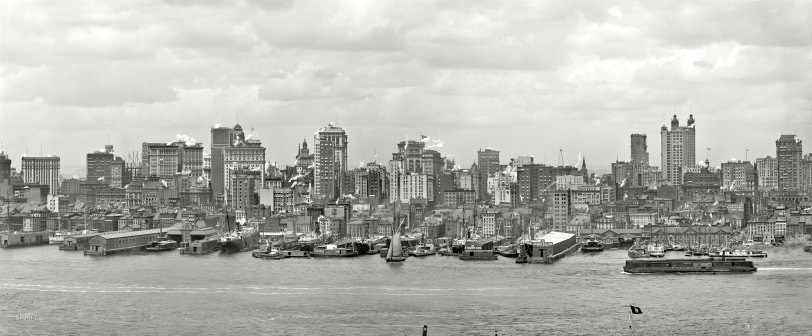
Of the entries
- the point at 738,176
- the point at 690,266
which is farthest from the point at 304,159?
the point at 690,266

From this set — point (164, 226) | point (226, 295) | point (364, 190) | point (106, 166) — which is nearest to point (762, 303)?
point (226, 295)

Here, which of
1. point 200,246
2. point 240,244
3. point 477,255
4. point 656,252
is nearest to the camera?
point 477,255

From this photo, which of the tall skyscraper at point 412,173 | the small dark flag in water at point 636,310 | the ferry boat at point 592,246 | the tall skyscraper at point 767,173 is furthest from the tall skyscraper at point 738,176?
the small dark flag in water at point 636,310

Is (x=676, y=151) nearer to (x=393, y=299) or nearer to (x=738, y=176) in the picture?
(x=738, y=176)

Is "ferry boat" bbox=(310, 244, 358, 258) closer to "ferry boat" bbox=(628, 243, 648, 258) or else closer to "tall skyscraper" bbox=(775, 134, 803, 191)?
"ferry boat" bbox=(628, 243, 648, 258)

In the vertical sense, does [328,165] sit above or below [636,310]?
above

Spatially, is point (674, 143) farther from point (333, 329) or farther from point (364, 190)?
point (333, 329)
